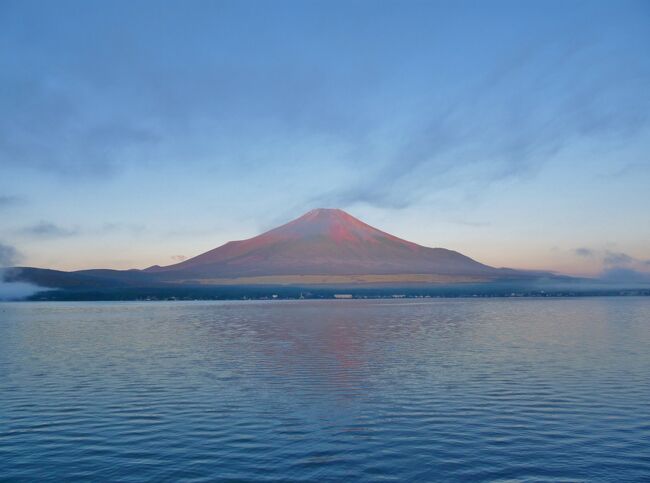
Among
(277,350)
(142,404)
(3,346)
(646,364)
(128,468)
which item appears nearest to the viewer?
(128,468)

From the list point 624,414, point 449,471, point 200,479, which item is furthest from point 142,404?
point 624,414

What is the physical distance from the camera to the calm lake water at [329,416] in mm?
17406

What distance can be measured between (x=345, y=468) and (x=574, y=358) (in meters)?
31.1

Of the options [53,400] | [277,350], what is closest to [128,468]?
[53,400]

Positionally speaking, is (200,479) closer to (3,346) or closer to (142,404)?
(142,404)

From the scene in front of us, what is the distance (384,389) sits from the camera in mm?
29969

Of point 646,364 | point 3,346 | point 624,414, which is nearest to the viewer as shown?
point 624,414

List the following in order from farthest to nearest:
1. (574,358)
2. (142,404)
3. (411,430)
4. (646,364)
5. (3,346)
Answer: (3,346), (574,358), (646,364), (142,404), (411,430)

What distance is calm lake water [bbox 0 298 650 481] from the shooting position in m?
17.4

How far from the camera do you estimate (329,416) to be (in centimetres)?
2394

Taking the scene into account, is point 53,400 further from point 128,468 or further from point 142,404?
point 128,468

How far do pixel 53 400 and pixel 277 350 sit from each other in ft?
77.9

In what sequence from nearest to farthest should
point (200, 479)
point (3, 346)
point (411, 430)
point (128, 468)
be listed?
point (200, 479), point (128, 468), point (411, 430), point (3, 346)

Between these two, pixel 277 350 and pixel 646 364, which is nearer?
pixel 646 364
